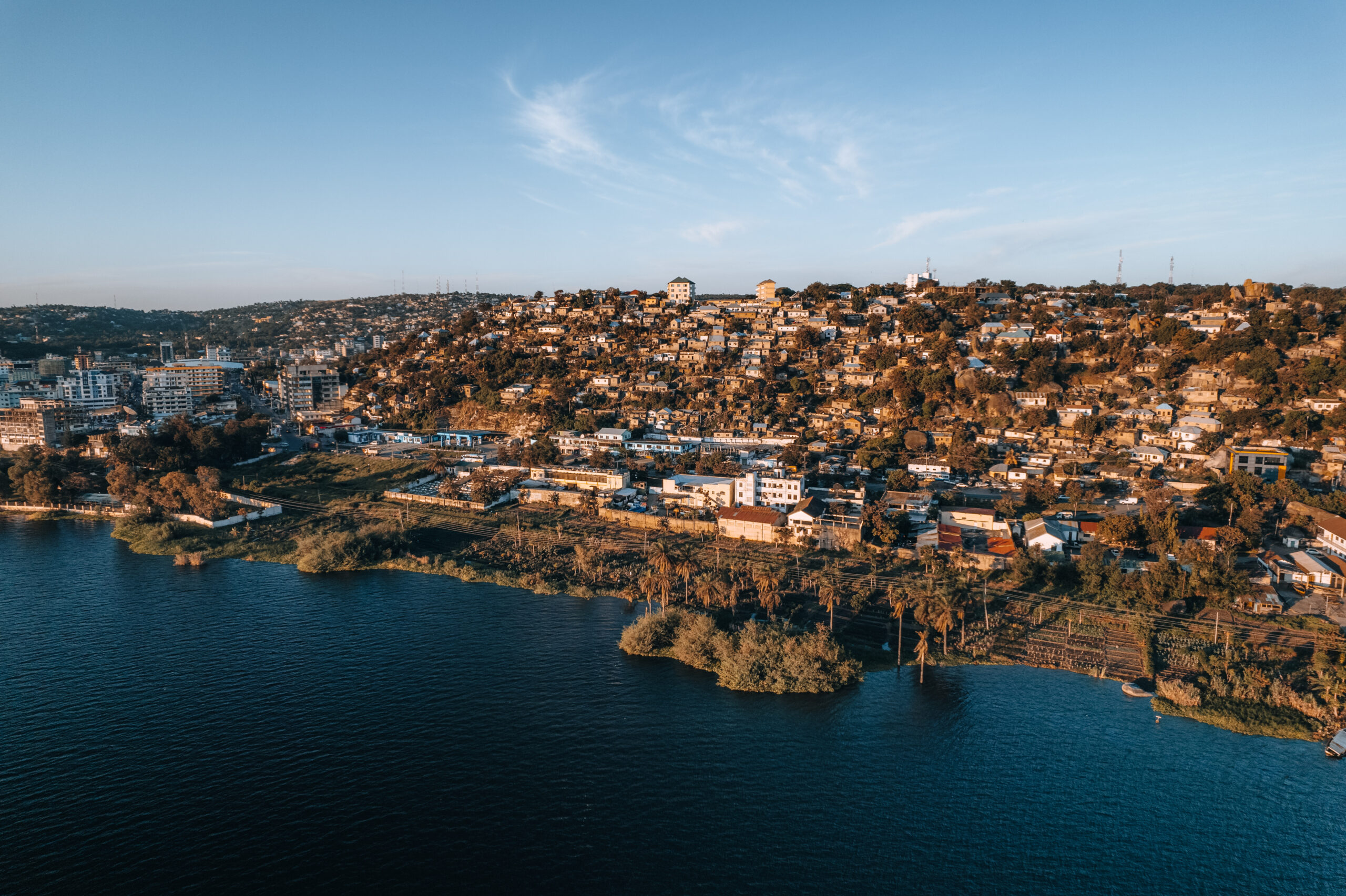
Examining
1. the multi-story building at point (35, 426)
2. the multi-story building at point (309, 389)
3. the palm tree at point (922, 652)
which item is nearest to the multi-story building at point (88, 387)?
the multi-story building at point (35, 426)

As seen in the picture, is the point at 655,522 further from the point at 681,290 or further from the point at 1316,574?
the point at 681,290

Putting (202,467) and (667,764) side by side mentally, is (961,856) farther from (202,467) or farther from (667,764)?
(202,467)

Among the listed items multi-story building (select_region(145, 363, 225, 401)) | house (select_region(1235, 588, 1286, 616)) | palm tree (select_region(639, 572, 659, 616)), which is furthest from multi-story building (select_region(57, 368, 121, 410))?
house (select_region(1235, 588, 1286, 616))

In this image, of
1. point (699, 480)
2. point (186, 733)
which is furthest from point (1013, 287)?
point (186, 733)

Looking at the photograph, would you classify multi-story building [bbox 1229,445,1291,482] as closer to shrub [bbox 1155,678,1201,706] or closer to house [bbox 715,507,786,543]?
shrub [bbox 1155,678,1201,706]

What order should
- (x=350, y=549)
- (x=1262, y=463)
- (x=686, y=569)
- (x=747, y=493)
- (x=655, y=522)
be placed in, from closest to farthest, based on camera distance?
(x=686, y=569), (x=350, y=549), (x=655, y=522), (x=747, y=493), (x=1262, y=463)

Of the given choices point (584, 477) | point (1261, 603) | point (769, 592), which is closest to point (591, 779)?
point (769, 592)
